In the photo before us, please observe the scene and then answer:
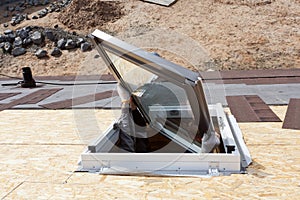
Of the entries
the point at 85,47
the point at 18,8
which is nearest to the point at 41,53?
the point at 85,47

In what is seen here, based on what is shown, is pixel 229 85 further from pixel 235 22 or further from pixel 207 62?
pixel 235 22

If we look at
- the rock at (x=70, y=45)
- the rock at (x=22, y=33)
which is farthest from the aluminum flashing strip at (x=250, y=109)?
the rock at (x=22, y=33)

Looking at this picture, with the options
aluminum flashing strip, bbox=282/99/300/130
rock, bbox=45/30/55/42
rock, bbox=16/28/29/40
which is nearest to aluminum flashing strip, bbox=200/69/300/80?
aluminum flashing strip, bbox=282/99/300/130

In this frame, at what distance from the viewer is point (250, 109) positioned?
772 centimetres

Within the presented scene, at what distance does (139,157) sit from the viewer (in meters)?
4.50

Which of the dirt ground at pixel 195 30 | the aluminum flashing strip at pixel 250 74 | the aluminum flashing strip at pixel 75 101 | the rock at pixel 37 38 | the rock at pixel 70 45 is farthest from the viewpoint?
the rock at pixel 37 38

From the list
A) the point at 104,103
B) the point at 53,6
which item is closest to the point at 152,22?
the point at 53,6

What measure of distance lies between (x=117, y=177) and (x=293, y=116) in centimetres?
414

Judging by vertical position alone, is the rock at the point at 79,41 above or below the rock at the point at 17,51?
above

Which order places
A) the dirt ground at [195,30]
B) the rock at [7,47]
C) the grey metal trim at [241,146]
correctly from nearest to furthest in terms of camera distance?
the grey metal trim at [241,146] → the dirt ground at [195,30] → the rock at [7,47]

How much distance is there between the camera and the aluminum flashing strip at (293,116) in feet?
20.1

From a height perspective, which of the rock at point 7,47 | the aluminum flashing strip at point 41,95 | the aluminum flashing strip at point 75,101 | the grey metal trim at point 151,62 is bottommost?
the rock at point 7,47

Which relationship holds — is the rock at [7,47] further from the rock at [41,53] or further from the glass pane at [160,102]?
the glass pane at [160,102]

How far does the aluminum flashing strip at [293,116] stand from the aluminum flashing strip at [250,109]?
0.22 metres
